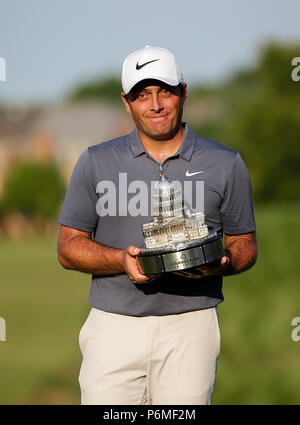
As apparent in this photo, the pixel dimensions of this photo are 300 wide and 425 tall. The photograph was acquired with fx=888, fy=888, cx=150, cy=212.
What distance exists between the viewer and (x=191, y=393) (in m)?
4.66

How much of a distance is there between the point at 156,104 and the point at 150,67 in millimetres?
197

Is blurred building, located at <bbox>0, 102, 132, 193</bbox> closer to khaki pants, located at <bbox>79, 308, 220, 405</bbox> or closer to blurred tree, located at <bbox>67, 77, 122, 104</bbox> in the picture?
blurred tree, located at <bbox>67, 77, 122, 104</bbox>

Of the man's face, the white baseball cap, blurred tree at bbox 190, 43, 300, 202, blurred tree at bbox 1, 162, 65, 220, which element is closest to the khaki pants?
the man's face

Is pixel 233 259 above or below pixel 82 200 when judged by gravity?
below

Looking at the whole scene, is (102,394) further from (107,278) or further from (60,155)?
(60,155)

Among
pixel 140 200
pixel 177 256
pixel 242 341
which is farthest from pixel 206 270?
pixel 242 341

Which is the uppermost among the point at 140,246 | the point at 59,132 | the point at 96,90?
the point at 96,90

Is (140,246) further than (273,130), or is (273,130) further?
(273,130)

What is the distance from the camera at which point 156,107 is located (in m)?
4.58

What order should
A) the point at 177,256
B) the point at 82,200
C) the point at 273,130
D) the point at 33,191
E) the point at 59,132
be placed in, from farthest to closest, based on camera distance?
the point at 59,132 → the point at 33,191 → the point at 273,130 → the point at 82,200 → the point at 177,256

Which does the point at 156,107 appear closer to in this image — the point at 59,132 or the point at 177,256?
the point at 177,256

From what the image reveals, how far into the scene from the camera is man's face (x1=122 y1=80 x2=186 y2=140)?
4625 mm

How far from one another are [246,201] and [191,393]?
1.07 meters
